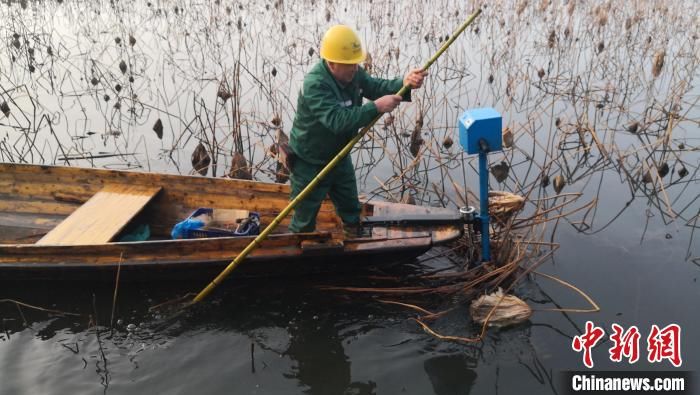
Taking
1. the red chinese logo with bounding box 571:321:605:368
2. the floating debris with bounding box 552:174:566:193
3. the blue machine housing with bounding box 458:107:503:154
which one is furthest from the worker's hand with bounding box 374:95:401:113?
the floating debris with bounding box 552:174:566:193

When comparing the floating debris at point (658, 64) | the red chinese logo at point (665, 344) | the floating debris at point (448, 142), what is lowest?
the red chinese logo at point (665, 344)

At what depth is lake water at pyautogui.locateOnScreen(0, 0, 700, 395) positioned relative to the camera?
372 cm

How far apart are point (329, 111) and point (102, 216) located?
2326mm

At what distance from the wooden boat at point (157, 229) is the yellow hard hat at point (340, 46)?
1273mm

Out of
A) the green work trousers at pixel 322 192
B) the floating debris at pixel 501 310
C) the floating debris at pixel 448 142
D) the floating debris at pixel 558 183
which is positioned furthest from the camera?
the floating debris at pixel 448 142

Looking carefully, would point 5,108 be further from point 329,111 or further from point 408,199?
point 329,111

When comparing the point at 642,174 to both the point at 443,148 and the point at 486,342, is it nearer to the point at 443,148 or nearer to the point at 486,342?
the point at 443,148

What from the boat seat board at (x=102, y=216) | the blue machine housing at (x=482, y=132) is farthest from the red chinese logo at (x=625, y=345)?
the boat seat board at (x=102, y=216)

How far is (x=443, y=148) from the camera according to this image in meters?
6.69

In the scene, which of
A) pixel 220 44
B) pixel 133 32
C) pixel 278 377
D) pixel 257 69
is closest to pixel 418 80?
pixel 278 377

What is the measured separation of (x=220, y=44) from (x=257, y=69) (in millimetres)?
1200

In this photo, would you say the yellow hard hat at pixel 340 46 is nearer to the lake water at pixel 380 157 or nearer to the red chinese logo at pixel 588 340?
the lake water at pixel 380 157

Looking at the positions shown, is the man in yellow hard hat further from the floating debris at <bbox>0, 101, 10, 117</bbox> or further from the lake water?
the floating debris at <bbox>0, 101, 10, 117</bbox>

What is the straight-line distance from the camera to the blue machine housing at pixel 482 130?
12.2ft
